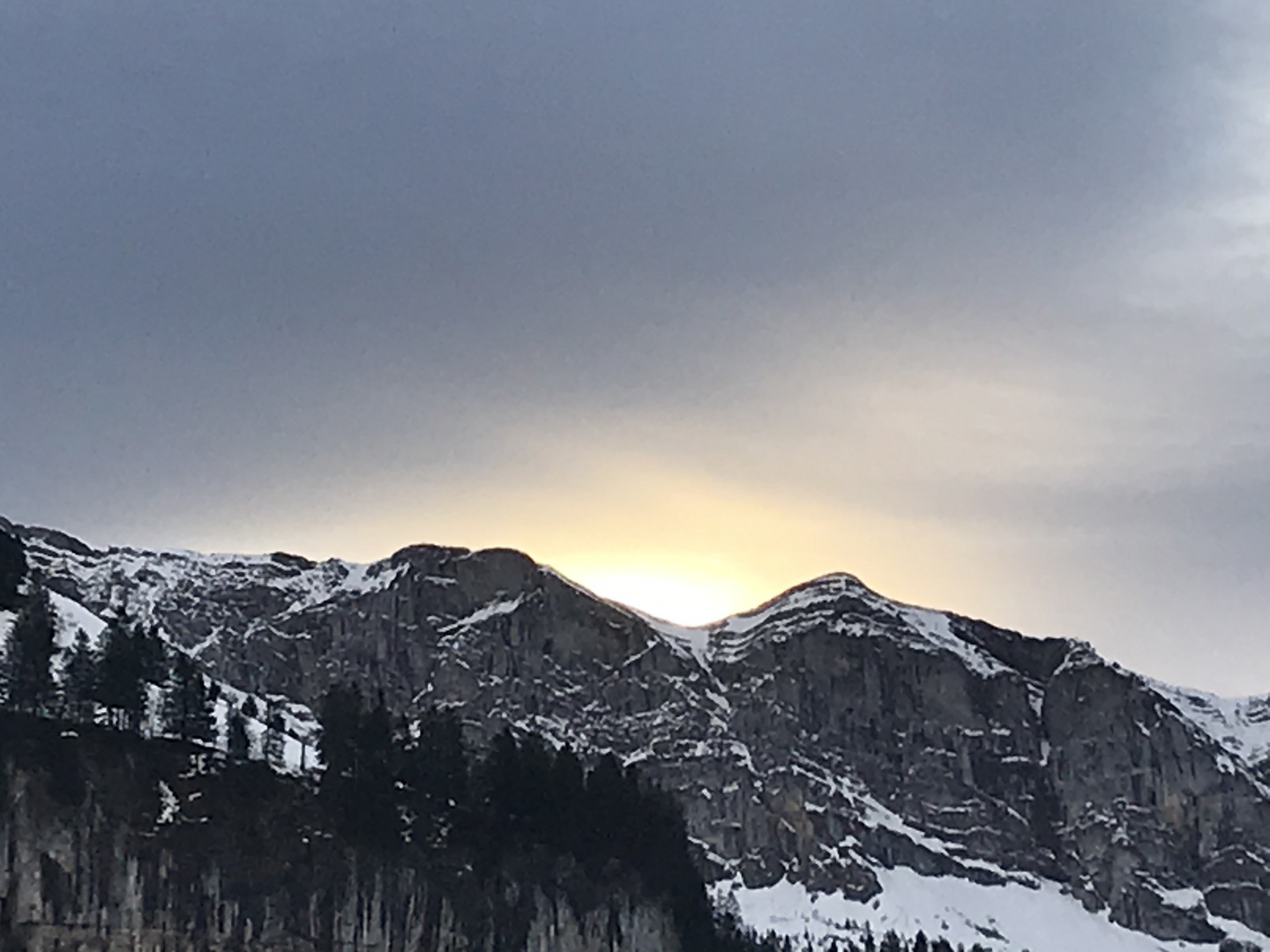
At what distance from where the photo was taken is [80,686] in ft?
531

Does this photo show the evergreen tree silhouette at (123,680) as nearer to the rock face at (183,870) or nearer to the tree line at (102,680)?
the tree line at (102,680)

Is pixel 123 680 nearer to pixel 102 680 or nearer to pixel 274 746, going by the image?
pixel 102 680

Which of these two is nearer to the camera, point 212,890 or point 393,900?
point 212,890

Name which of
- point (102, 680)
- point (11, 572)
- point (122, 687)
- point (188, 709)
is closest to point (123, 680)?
point (122, 687)

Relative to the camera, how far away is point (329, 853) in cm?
16400

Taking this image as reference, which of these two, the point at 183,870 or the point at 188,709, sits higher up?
the point at 188,709

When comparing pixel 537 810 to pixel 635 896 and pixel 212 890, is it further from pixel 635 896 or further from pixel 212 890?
pixel 212 890

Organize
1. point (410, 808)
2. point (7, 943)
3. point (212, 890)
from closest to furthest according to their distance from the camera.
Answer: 1. point (7, 943)
2. point (212, 890)
3. point (410, 808)

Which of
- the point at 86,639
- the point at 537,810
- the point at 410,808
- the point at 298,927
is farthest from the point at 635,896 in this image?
the point at 86,639

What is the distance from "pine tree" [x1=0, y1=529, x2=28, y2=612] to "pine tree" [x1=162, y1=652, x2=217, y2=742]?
51.3 ft

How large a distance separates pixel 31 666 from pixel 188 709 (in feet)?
47.0

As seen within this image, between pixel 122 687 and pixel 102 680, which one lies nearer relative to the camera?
pixel 122 687

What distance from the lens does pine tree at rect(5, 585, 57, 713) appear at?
157 m

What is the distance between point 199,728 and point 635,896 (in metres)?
46.8
